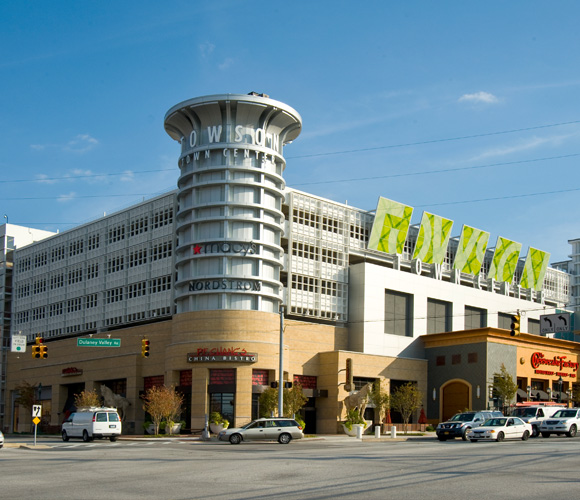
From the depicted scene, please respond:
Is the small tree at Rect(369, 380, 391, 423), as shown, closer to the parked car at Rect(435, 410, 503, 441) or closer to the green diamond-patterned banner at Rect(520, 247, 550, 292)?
the parked car at Rect(435, 410, 503, 441)

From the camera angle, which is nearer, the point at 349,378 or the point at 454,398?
the point at 349,378

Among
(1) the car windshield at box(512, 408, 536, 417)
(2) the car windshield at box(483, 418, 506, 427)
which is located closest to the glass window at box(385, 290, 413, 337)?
(1) the car windshield at box(512, 408, 536, 417)

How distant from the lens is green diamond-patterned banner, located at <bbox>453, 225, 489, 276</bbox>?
88938 millimetres

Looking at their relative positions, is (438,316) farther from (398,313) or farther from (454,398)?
(454,398)

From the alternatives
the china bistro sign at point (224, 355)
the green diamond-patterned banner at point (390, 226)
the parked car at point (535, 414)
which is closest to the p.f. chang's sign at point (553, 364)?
the green diamond-patterned banner at point (390, 226)

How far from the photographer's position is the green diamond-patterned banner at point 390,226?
7981 cm

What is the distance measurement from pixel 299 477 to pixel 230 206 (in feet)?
149

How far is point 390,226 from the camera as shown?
266ft

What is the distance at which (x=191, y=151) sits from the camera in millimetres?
69812

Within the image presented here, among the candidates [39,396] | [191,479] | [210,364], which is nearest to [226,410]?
[210,364]

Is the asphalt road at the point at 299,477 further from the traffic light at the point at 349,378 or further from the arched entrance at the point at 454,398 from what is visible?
the arched entrance at the point at 454,398

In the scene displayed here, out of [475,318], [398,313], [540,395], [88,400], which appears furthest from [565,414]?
[88,400]

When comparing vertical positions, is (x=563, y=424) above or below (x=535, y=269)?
below

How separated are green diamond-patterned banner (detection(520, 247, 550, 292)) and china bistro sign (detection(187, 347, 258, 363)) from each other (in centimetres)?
4745
